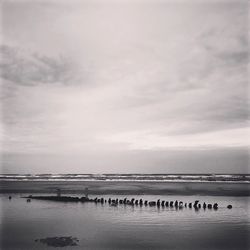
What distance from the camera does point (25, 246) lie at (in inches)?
836

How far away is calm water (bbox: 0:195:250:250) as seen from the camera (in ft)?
72.3

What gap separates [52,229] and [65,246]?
5883 mm

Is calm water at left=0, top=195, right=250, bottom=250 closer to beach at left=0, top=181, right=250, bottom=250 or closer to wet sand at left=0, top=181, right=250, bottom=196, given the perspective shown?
beach at left=0, top=181, right=250, bottom=250

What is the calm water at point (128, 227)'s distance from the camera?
22.0 metres

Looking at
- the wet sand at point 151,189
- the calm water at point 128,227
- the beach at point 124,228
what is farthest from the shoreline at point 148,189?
the beach at point 124,228

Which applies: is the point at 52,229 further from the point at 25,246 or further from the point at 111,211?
the point at 111,211

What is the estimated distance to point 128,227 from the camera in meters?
26.8

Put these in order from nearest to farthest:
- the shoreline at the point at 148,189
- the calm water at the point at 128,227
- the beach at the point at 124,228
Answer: the beach at the point at 124,228 < the calm water at the point at 128,227 < the shoreline at the point at 148,189

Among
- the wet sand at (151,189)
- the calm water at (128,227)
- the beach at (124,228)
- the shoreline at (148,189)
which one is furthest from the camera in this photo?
the wet sand at (151,189)

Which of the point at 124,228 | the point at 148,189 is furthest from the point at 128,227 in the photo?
the point at 148,189

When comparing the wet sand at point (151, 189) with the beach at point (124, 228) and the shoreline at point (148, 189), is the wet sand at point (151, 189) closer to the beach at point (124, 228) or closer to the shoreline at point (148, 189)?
the shoreline at point (148, 189)

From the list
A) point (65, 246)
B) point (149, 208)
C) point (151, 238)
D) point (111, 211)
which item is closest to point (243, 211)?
point (149, 208)

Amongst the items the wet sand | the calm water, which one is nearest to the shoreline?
the wet sand

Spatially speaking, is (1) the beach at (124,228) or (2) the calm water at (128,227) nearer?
(1) the beach at (124,228)
